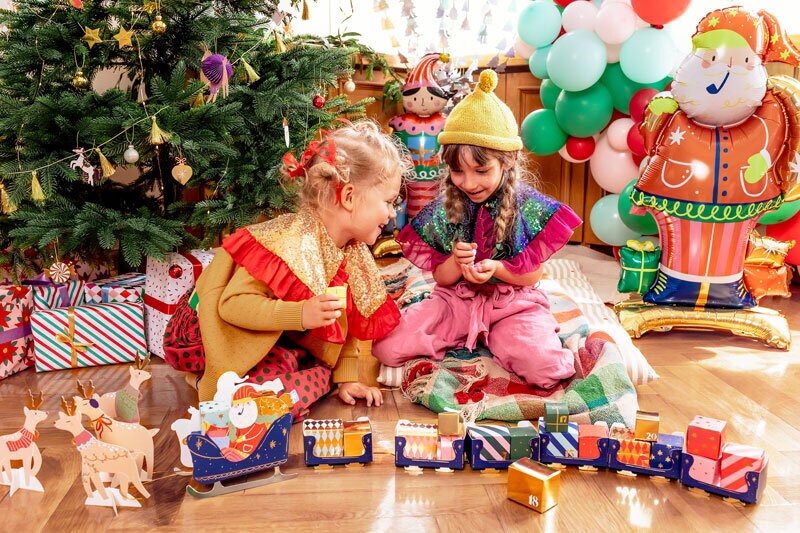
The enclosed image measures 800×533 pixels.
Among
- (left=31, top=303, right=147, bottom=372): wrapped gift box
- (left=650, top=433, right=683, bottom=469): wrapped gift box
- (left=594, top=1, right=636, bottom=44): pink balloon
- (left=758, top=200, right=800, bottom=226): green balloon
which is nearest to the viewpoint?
(left=650, top=433, right=683, bottom=469): wrapped gift box

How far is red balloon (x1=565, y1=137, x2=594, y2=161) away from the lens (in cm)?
291

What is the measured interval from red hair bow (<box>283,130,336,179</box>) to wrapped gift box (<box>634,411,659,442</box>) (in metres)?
0.84

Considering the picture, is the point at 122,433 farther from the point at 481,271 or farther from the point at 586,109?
the point at 586,109

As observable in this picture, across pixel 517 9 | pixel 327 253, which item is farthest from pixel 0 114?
pixel 517 9

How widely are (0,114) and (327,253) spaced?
3.21ft

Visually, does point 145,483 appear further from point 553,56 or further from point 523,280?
point 553,56

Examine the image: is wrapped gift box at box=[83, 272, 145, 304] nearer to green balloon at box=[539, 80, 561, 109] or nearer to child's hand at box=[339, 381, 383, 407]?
child's hand at box=[339, 381, 383, 407]

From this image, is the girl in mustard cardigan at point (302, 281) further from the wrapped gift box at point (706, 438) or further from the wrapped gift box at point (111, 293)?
the wrapped gift box at point (706, 438)

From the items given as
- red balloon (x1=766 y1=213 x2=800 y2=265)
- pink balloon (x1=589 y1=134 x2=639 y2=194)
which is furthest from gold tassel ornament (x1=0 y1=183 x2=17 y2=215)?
red balloon (x1=766 y1=213 x2=800 y2=265)

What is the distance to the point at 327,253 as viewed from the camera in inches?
62.8

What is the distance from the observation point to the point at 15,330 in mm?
1886

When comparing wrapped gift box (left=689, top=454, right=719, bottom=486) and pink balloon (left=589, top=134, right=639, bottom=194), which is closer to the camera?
wrapped gift box (left=689, top=454, right=719, bottom=486)

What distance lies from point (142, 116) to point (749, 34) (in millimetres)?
1693

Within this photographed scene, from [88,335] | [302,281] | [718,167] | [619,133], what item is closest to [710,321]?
[718,167]
